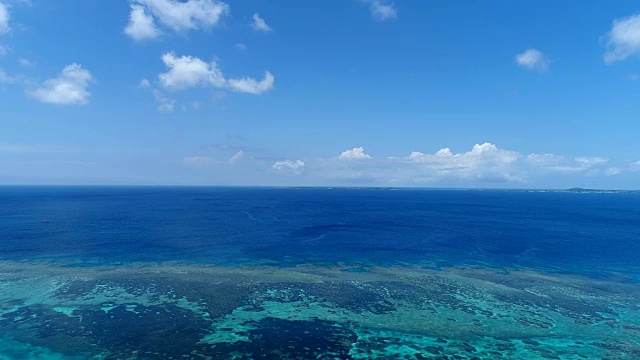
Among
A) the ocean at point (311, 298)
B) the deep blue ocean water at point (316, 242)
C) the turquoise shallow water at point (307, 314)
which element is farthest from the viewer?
the deep blue ocean water at point (316, 242)

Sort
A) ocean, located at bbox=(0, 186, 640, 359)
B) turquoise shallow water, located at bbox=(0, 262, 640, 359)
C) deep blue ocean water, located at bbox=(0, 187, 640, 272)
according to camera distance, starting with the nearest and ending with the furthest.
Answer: turquoise shallow water, located at bbox=(0, 262, 640, 359)
ocean, located at bbox=(0, 186, 640, 359)
deep blue ocean water, located at bbox=(0, 187, 640, 272)

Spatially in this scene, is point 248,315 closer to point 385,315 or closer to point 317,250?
point 385,315

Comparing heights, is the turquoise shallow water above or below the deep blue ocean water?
below

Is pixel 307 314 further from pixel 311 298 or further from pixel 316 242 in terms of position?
pixel 316 242

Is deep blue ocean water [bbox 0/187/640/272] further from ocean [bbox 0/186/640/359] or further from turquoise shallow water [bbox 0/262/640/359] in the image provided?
turquoise shallow water [bbox 0/262/640/359]

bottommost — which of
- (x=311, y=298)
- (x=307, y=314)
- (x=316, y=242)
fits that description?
(x=307, y=314)

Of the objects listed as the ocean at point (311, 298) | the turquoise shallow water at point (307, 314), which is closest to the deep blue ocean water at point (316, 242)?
the ocean at point (311, 298)

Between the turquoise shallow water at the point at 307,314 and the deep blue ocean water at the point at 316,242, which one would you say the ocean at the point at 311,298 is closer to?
the turquoise shallow water at the point at 307,314

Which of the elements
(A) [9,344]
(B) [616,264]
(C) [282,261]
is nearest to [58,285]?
(A) [9,344]

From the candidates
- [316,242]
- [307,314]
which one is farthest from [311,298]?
[316,242]

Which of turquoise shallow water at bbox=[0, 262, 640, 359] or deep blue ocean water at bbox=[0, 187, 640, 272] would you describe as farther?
deep blue ocean water at bbox=[0, 187, 640, 272]

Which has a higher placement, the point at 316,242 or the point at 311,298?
the point at 316,242

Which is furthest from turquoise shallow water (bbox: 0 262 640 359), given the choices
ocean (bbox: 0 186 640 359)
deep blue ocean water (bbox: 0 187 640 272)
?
deep blue ocean water (bbox: 0 187 640 272)
